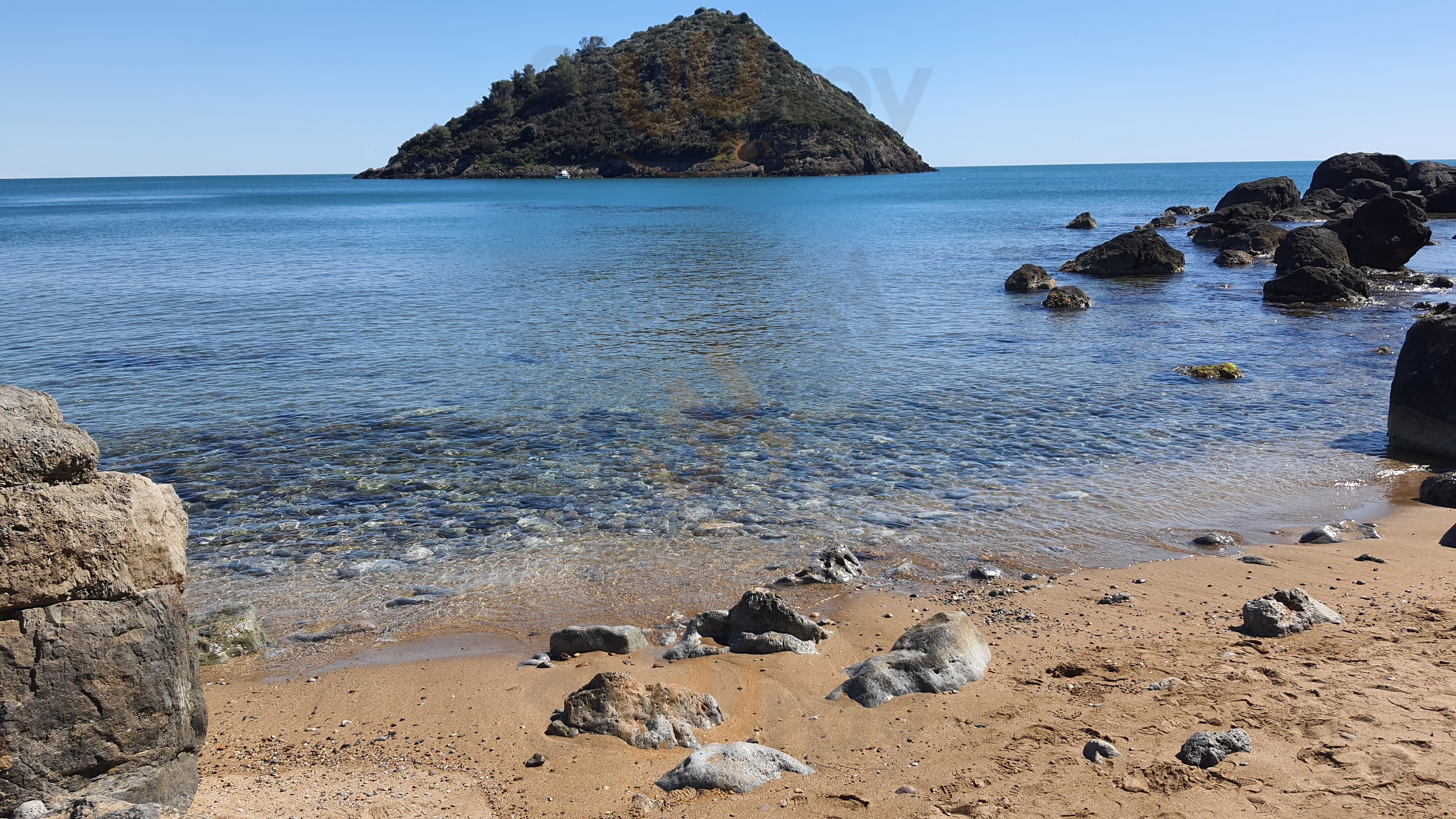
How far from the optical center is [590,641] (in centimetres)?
718

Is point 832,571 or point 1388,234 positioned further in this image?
point 1388,234

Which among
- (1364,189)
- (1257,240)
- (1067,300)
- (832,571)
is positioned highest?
(1364,189)

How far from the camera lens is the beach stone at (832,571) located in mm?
8594

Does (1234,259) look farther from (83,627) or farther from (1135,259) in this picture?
(83,627)

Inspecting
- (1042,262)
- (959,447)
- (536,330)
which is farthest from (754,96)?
(959,447)

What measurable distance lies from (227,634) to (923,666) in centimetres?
539

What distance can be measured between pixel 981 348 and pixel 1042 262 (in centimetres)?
2079

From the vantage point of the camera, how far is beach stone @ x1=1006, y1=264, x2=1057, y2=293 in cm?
3025

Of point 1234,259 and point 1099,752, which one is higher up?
point 1234,259

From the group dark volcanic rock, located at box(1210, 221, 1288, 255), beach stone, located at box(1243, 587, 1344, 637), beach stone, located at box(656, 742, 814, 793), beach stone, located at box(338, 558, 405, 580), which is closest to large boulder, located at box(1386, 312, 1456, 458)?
beach stone, located at box(1243, 587, 1344, 637)

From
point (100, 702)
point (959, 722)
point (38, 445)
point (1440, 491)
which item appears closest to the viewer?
point (38, 445)

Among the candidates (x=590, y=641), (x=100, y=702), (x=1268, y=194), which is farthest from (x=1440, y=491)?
(x=1268, y=194)

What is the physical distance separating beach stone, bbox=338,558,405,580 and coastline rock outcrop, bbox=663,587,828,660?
3336mm

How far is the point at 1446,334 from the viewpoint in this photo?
1215 centimetres
